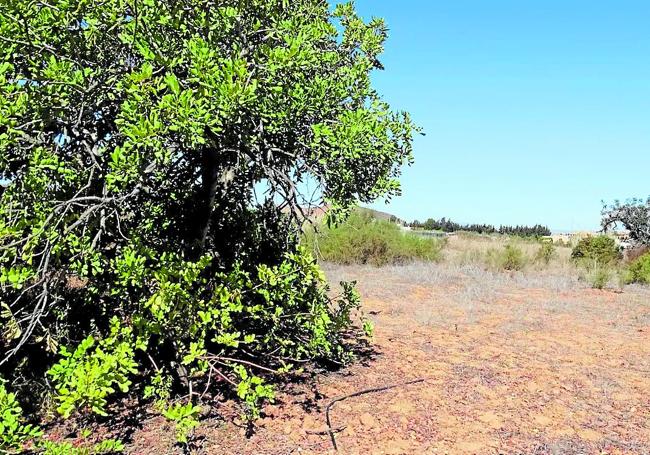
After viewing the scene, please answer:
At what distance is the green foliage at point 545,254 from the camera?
15880 millimetres

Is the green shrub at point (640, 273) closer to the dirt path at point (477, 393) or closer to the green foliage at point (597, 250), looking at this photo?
the green foliage at point (597, 250)

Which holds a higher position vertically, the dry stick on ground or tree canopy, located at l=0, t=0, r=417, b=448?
tree canopy, located at l=0, t=0, r=417, b=448

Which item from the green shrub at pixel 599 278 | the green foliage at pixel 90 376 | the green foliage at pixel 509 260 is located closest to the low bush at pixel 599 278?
the green shrub at pixel 599 278

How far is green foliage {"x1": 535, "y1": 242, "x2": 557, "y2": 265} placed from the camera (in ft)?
52.1

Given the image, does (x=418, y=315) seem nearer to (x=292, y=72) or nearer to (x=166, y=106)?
(x=292, y=72)

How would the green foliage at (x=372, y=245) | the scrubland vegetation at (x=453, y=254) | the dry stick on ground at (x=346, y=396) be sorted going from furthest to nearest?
the green foliage at (x=372, y=245)
the scrubland vegetation at (x=453, y=254)
the dry stick on ground at (x=346, y=396)

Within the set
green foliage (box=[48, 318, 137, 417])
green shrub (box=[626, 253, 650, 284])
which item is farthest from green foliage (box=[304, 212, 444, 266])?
green foliage (box=[48, 318, 137, 417])

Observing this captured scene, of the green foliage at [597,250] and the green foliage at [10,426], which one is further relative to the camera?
the green foliage at [597,250]

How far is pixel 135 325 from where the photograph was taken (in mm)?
3631

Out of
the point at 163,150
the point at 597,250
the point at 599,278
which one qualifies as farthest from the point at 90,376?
the point at 597,250

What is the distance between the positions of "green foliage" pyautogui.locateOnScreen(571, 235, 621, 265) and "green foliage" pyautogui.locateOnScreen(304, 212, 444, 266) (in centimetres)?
418

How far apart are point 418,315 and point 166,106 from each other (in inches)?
235

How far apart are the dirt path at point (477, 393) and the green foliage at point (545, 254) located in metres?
7.20

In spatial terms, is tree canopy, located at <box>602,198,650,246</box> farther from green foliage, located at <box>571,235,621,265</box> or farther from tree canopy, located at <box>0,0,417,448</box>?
tree canopy, located at <box>0,0,417,448</box>
